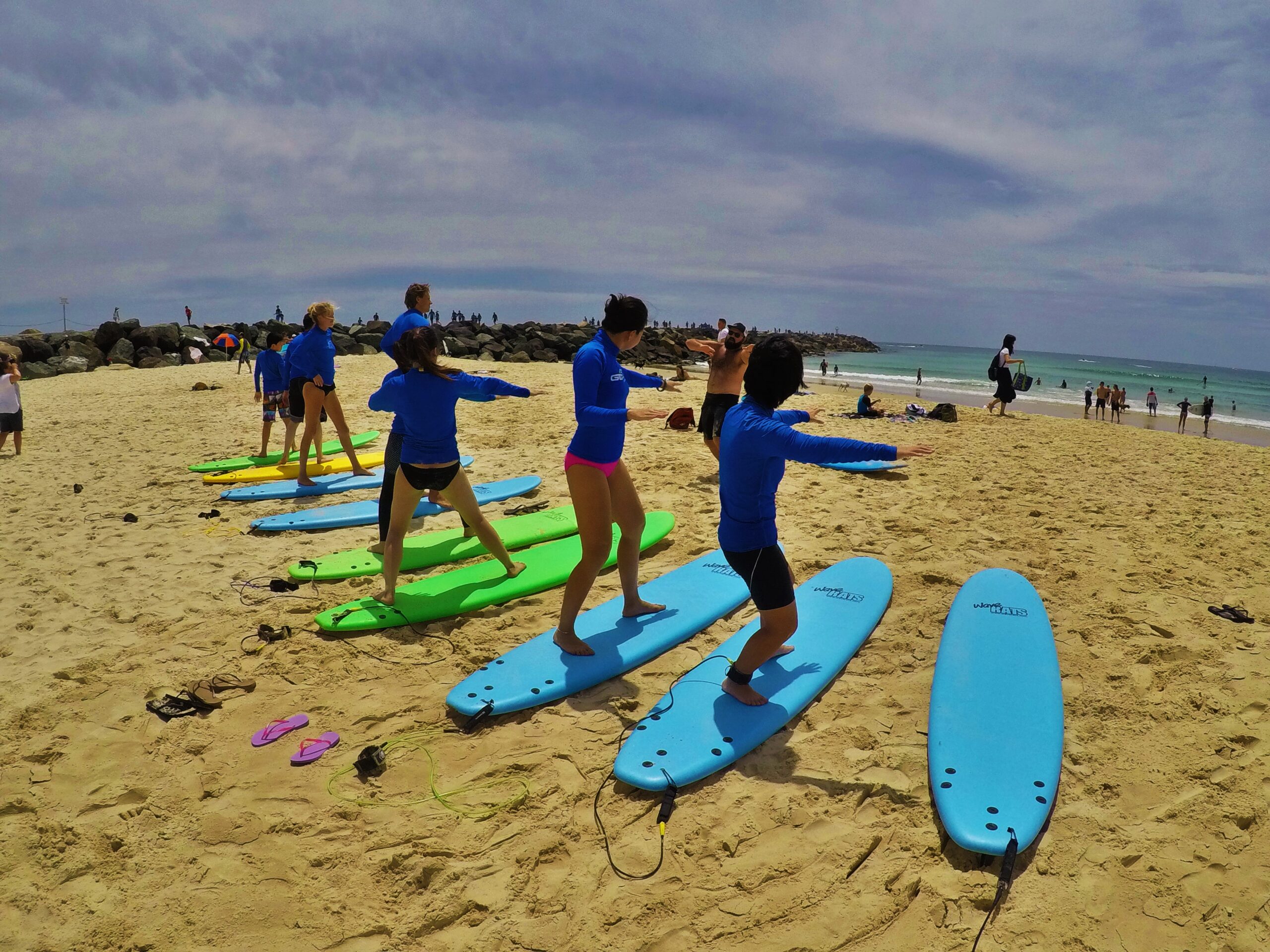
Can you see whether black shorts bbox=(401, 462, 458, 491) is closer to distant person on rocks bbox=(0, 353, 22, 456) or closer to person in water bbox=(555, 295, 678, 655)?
person in water bbox=(555, 295, 678, 655)

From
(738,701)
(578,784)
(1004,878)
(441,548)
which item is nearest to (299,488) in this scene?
(441,548)

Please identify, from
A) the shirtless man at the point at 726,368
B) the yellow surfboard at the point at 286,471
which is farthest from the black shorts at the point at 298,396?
the shirtless man at the point at 726,368

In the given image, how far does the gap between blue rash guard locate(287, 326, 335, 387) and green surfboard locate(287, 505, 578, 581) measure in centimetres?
208

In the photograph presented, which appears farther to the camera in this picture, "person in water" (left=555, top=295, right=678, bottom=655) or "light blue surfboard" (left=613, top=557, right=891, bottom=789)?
"person in water" (left=555, top=295, right=678, bottom=655)

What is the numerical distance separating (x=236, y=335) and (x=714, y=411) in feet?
106

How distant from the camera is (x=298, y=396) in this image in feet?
23.4

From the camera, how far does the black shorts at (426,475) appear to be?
158 inches

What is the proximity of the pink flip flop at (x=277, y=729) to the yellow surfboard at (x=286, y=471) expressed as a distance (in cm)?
476

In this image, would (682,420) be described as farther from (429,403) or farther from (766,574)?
(766,574)

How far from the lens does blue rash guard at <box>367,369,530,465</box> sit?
3912 mm

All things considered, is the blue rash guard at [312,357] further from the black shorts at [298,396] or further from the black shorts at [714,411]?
the black shorts at [714,411]

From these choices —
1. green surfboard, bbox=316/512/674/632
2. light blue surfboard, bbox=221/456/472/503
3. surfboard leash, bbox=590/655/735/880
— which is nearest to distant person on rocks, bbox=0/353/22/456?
light blue surfboard, bbox=221/456/472/503

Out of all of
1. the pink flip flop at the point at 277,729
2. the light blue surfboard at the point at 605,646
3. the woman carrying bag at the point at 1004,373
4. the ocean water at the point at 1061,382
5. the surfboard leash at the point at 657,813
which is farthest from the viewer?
the ocean water at the point at 1061,382

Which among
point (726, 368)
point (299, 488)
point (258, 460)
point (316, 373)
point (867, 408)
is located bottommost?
point (299, 488)
